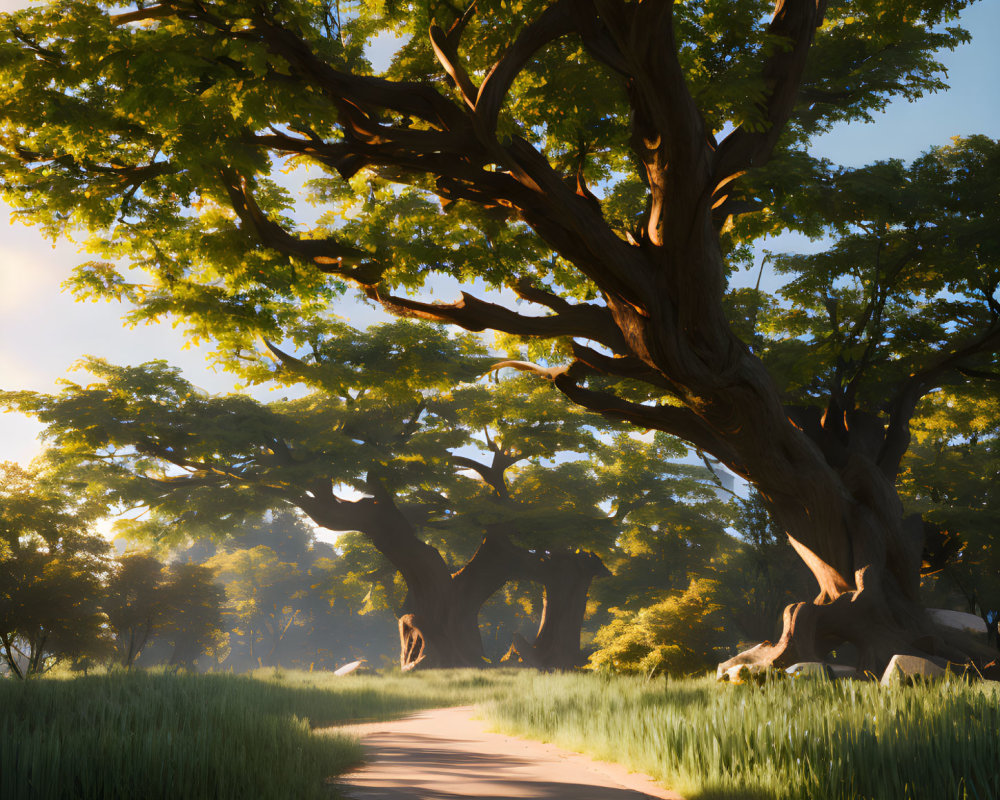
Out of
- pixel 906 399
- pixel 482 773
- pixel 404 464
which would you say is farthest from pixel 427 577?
pixel 482 773

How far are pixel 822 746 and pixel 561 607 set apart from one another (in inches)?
1127

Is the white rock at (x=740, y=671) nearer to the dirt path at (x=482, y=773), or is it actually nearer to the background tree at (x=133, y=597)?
the dirt path at (x=482, y=773)

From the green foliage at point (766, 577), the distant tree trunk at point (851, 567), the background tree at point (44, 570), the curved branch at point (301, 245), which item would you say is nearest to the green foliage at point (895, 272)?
the distant tree trunk at point (851, 567)

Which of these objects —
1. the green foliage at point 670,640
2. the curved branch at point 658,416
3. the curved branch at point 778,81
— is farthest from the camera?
the green foliage at point 670,640

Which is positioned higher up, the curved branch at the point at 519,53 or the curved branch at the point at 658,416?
the curved branch at the point at 519,53

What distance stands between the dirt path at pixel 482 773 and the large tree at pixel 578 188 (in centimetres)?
498

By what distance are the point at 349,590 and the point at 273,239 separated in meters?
32.8

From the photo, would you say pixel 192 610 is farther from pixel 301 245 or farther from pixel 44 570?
pixel 301 245

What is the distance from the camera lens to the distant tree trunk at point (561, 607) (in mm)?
31000

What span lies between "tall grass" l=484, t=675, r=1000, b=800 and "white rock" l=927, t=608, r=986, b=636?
7.52 metres

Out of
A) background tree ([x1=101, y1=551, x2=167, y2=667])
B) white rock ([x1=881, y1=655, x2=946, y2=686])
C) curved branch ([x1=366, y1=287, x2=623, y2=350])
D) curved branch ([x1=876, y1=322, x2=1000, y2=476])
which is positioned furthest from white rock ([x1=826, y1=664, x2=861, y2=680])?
background tree ([x1=101, y1=551, x2=167, y2=667])

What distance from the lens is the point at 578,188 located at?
30.5 ft

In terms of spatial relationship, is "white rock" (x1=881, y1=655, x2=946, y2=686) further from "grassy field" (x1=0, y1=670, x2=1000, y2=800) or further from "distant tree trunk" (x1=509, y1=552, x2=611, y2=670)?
"distant tree trunk" (x1=509, y1=552, x2=611, y2=670)

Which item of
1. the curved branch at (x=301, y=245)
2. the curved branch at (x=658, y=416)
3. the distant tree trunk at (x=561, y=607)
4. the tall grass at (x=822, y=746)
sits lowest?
the distant tree trunk at (x=561, y=607)
